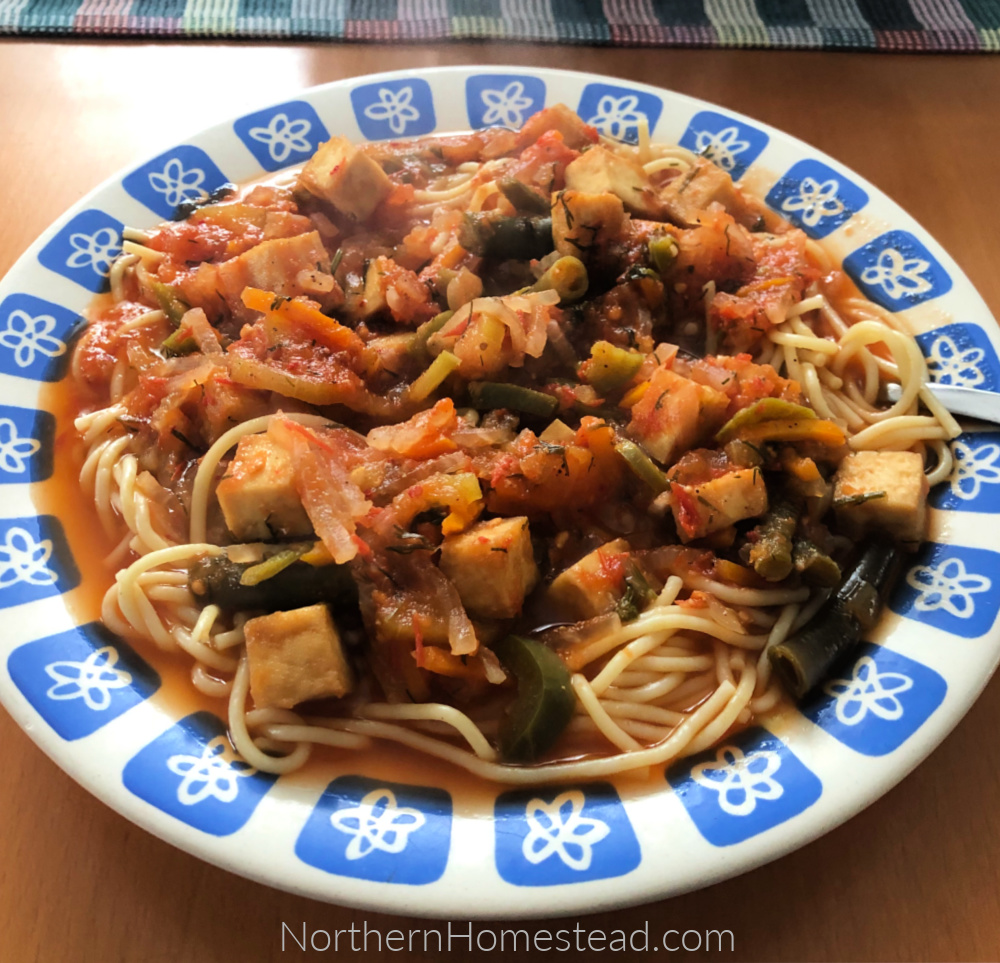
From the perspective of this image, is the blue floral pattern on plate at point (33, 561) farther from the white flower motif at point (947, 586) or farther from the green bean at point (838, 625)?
the white flower motif at point (947, 586)

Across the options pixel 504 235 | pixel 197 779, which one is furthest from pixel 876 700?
pixel 504 235

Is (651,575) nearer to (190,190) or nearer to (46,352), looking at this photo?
(46,352)

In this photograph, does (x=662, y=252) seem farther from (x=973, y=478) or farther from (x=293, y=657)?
(x=293, y=657)

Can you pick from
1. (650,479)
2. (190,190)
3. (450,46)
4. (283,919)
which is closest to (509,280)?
(650,479)

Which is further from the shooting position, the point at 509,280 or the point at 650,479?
the point at 509,280

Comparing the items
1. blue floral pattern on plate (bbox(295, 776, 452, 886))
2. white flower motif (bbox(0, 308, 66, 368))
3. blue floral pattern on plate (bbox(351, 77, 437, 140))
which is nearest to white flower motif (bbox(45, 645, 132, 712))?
blue floral pattern on plate (bbox(295, 776, 452, 886))

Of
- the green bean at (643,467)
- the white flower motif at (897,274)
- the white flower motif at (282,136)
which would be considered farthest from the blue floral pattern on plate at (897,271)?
the white flower motif at (282,136)
